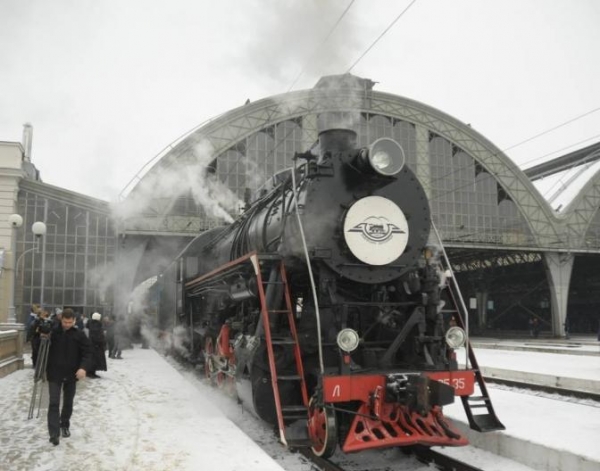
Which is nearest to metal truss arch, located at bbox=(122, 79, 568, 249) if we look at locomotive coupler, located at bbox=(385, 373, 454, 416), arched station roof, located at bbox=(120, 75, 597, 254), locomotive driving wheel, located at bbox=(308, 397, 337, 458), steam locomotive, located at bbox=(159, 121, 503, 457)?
arched station roof, located at bbox=(120, 75, 597, 254)

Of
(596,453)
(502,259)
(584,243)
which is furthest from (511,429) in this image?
(502,259)

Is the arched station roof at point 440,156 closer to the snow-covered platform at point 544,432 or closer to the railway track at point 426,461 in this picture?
the snow-covered platform at point 544,432

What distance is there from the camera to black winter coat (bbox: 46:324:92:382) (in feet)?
20.1

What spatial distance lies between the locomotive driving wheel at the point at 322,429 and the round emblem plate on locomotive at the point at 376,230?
1771mm

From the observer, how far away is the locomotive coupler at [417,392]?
5.65 meters

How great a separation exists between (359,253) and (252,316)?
1.97 m

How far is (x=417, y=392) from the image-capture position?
5.68m

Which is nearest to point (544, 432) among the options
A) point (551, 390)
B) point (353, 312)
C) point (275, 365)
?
point (353, 312)

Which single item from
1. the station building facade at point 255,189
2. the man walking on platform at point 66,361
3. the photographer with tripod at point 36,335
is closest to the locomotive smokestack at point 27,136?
the station building facade at point 255,189

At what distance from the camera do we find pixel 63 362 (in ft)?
20.2

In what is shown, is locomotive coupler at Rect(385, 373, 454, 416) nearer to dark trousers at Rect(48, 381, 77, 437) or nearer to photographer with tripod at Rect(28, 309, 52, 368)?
dark trousers at Rect(48, 381, 77, 437)

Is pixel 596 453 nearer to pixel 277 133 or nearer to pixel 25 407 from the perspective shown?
pixel 25 407

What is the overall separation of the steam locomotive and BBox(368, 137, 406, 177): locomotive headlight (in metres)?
0.02

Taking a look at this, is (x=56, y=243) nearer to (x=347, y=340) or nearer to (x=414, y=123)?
(x=414, y=123)
